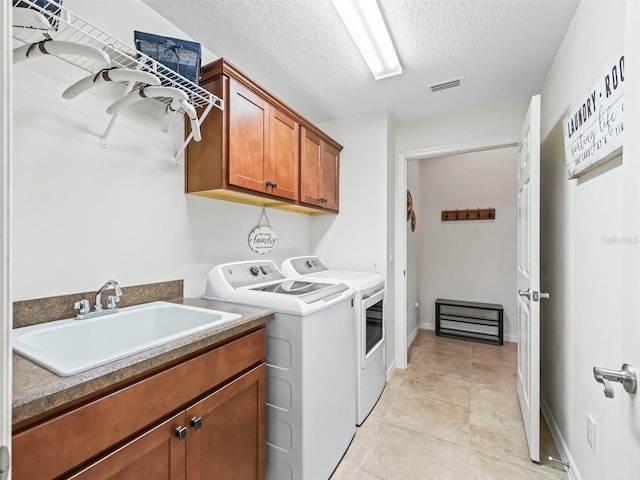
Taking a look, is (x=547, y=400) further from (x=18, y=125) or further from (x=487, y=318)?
(x=18, y=125)

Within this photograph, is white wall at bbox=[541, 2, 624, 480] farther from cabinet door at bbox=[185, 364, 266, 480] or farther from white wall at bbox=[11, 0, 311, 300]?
white wall at bbox=[11, 0, 311, 300]

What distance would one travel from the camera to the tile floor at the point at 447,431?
5.37 ft

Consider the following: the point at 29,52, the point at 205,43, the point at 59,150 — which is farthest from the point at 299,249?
the point at 29,52

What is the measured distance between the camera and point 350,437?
6.05 ft

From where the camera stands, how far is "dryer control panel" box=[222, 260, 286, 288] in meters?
1.82

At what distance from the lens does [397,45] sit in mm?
1866

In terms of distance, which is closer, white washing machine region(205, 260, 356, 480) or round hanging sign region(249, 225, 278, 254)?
white washing machine region(205, 260, 356, 480)

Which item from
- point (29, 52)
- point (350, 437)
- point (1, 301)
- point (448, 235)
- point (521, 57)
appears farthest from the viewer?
point (448, 235)

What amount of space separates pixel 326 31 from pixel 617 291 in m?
1.89

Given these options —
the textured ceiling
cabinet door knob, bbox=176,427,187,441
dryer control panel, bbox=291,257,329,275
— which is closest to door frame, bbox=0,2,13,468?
cabinet door knob, bbox=176,427,187,441

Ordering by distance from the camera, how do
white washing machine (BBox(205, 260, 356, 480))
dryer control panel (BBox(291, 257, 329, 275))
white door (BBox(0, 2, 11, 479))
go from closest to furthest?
white door (BBox(0, 2, 11, 479))
white washing machine (BBox(205, 260, 356, 480))
dryer control panel (BBox(291, 257, 329, 275))

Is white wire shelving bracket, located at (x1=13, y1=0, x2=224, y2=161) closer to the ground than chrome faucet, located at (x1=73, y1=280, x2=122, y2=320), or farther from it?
farther from it

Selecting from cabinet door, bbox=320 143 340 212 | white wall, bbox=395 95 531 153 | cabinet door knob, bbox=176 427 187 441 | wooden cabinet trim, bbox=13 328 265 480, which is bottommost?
cabinet door knob, bbox=176 427 187 441

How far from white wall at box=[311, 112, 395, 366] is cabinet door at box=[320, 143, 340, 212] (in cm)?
8
